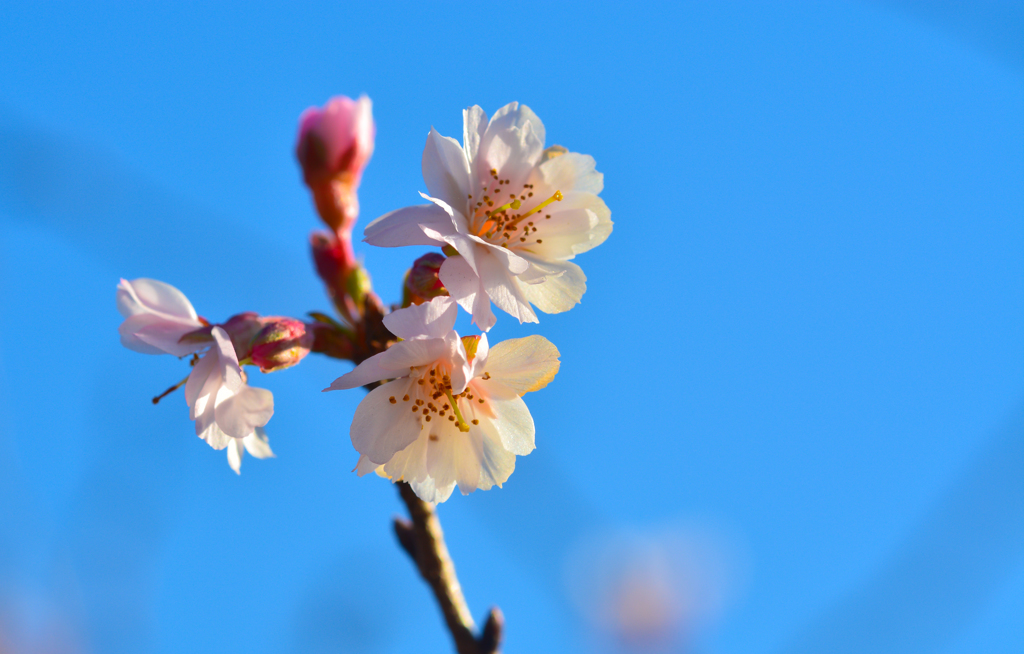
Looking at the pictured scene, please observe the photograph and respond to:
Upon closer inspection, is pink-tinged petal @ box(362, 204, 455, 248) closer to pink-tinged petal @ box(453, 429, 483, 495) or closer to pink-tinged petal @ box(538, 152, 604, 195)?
pink-tinged petal @ box(538, 152, 604, 195)

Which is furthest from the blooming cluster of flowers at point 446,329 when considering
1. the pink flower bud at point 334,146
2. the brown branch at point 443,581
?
the pink flower bud at point 334,146

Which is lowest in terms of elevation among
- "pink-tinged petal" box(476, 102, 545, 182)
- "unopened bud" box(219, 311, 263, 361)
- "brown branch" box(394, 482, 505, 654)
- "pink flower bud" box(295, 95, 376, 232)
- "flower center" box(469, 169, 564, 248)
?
"brown branch" box(394, 482, 505, 654)

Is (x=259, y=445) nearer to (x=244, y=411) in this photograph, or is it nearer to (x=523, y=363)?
(x=244, y=411)

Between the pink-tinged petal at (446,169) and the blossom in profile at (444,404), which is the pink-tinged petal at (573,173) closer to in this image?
the pink-tinged petal at (446,169)

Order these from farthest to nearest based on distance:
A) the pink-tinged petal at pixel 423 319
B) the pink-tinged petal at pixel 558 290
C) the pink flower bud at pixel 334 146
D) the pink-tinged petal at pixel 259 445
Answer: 1. the pink flower bud at pixel 334 146
2. the pink-tinged petal at pixel 259 445
3. the pink-tinged petal at pixel 558 290
4. the pink-tinged petal at pixel 423 319

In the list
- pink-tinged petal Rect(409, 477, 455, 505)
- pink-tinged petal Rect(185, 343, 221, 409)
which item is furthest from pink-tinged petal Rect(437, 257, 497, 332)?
pink-tinged petal Rect(185, 343, 221, 409)

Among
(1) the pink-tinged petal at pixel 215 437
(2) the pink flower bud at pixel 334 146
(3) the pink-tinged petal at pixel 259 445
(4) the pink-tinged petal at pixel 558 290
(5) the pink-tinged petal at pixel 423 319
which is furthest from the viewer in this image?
(2) the pink flower bud at pixel 334 146

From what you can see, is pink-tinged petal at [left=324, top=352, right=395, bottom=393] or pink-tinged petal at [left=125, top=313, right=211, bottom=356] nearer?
pink-tinged petal at [left=324, top=352, right=395, bottom=393]

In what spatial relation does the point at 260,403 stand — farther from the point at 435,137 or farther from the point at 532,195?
the point at 532,195
